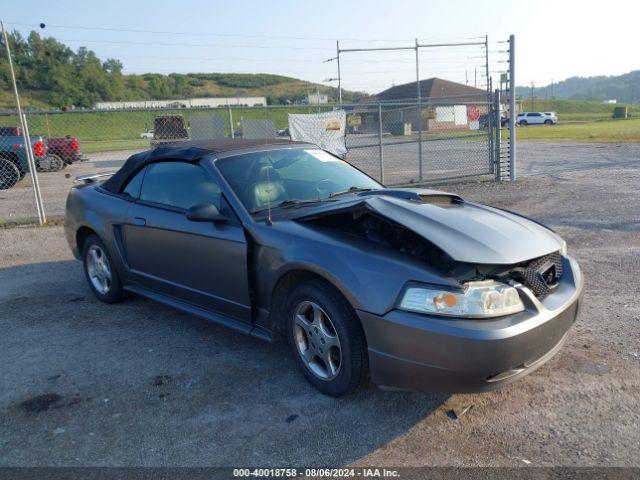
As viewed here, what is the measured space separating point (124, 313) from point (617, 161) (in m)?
15.9

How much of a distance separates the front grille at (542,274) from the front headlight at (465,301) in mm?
311

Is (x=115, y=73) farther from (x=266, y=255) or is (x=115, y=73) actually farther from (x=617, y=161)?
(x=266, y=255)

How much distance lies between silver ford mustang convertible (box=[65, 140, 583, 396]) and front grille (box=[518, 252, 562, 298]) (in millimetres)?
12

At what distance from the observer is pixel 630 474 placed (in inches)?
105

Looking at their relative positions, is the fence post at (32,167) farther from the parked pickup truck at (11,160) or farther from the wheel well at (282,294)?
the wheel well at (282,294)

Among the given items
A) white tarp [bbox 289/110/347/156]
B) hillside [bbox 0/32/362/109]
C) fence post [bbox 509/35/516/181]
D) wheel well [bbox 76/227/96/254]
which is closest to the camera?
wheel well [bbox 76/227/96/254]

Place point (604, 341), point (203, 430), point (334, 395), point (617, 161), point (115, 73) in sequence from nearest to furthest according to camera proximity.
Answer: point (203, 430) < point (334, 395) < point (604, 341) < point (617, 161) < point (115, 73)

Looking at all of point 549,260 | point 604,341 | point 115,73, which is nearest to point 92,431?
point 549,260

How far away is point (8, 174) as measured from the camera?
574 inches

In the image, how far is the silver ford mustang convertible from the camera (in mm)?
2947

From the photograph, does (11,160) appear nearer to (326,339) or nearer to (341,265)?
(326,339)

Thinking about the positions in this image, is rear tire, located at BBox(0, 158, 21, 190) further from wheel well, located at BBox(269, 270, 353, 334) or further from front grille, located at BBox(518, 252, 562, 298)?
front grille, located at BBox(518, 252, 562, 298)

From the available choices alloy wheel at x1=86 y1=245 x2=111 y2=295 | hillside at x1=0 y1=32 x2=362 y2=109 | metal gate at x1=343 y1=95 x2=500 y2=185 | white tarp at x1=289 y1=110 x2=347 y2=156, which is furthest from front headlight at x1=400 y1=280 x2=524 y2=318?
hillside at x1=0 y1=32 x2=362 y2=109

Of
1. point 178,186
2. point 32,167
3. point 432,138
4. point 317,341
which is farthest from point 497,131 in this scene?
point 317,341
